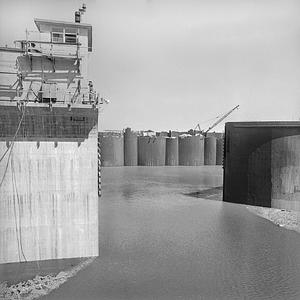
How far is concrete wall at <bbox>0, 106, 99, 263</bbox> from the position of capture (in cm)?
1320

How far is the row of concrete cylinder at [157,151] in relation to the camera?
174 feet

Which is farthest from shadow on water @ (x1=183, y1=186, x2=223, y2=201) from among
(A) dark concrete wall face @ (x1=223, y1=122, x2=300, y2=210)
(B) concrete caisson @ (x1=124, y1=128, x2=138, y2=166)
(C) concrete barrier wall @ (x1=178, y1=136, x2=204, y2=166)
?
(B) concrete caisson @ (x1=124, y1=128, x2=138, y2=166)

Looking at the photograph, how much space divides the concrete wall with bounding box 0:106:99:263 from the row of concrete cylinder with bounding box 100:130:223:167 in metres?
38.2

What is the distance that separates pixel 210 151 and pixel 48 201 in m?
47.3

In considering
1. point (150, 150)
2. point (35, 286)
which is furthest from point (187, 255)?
point (150, 150)

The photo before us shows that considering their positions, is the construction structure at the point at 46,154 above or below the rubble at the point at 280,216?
above

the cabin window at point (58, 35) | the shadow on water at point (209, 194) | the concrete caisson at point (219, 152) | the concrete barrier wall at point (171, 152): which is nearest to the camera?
the cabin window at point (58, 35)

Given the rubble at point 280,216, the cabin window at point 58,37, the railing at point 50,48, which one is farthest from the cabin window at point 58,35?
the rubble at point 280,216

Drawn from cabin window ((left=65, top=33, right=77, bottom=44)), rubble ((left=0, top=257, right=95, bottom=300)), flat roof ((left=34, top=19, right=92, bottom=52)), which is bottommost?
rubble ((left=0, top=257, right=95, bottom=300))

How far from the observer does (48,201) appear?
13.7 m

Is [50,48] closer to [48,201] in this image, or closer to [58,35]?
[58,35]

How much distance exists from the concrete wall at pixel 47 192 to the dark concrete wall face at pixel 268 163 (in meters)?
15.3

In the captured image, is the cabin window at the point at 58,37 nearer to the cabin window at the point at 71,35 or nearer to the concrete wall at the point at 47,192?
the cabin window at the point at 71,35

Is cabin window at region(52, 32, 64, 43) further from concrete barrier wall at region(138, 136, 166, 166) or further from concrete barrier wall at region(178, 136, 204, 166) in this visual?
concrete barrier wall at region(178, 136, 204, 166)
